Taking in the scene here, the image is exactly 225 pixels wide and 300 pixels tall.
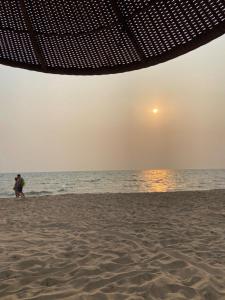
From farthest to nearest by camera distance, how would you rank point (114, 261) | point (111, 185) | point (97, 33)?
point (111, 185)
point (114, 261)
point (97, 33)

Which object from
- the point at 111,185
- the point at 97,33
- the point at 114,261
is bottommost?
the point at 111,185

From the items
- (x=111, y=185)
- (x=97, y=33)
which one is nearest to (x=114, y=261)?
(x=97, y=33)

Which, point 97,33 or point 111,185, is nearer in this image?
point 97,33

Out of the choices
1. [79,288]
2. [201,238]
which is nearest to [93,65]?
[79,288]

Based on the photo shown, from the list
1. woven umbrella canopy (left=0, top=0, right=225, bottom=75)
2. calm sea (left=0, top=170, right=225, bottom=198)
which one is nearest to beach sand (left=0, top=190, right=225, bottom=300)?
woven umbrella canopy (left=0, top=0, right=225, bottom=75)

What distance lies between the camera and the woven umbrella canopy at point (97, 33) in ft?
5.67

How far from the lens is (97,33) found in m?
2.02

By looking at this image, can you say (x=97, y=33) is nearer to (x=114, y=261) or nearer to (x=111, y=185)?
(x=114, y=261)

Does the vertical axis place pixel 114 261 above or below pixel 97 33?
below

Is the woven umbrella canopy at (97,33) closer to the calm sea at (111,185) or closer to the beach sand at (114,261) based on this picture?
the beach sand at (114,261)

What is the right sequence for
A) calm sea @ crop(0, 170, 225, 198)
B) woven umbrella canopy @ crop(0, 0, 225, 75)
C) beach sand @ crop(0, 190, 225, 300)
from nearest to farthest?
woven umbrella canopy @ crop(0, 0, 225, 75), beach sand @ crop(0, 190, 225, 300), calm sea @ crop(0, 170, 225, 198)

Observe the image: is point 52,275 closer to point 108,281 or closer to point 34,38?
point 108,281

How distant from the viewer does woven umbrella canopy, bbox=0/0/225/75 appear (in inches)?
68.0

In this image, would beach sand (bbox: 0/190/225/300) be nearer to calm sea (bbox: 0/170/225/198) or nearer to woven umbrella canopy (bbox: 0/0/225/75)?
woven umbrella canopy (bbox: 0/0/225/75)
